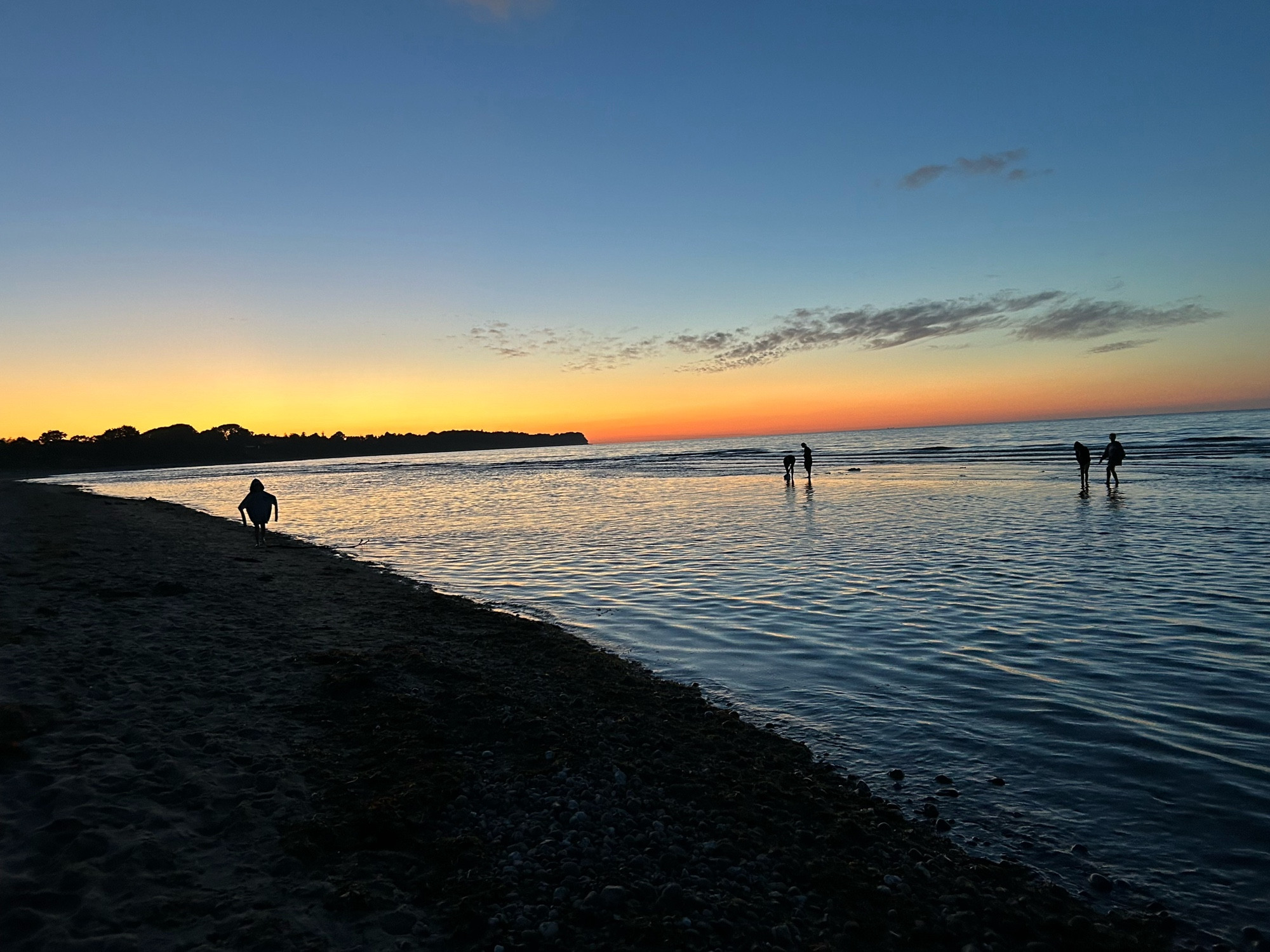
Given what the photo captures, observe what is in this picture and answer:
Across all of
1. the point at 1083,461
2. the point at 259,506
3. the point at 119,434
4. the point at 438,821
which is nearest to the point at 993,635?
the point at 438,821

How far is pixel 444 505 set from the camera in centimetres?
3694

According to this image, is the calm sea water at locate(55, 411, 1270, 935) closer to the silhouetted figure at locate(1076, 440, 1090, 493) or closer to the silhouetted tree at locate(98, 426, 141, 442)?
the silhouetted figure at locate(1076, 440, 1090, 493)

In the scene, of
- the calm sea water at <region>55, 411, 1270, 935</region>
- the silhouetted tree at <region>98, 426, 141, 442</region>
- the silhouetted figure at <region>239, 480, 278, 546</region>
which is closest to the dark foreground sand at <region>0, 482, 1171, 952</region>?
the calm sea water at <region>55, 411, 1270, 935</region>

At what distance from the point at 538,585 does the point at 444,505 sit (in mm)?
23057

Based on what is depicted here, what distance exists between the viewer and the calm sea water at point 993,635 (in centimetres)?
541

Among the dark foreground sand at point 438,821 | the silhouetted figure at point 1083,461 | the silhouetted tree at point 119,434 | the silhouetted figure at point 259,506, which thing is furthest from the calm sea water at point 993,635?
the silhouetted tree at point 119,434

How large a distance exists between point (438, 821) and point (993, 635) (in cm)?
861

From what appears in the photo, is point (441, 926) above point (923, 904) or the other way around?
above

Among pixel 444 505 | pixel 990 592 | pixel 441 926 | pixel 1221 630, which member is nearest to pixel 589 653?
pixel 441 926

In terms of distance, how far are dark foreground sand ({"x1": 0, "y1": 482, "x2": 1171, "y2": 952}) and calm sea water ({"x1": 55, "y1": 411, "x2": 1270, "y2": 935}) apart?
85 centimetres

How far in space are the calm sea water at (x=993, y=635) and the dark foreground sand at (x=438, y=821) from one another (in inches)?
33.5

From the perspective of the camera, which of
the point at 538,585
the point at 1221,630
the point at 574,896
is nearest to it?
the point at 574,896

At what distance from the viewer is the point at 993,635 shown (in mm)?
10086

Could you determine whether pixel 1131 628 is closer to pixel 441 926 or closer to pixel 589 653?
pixel 589 653
